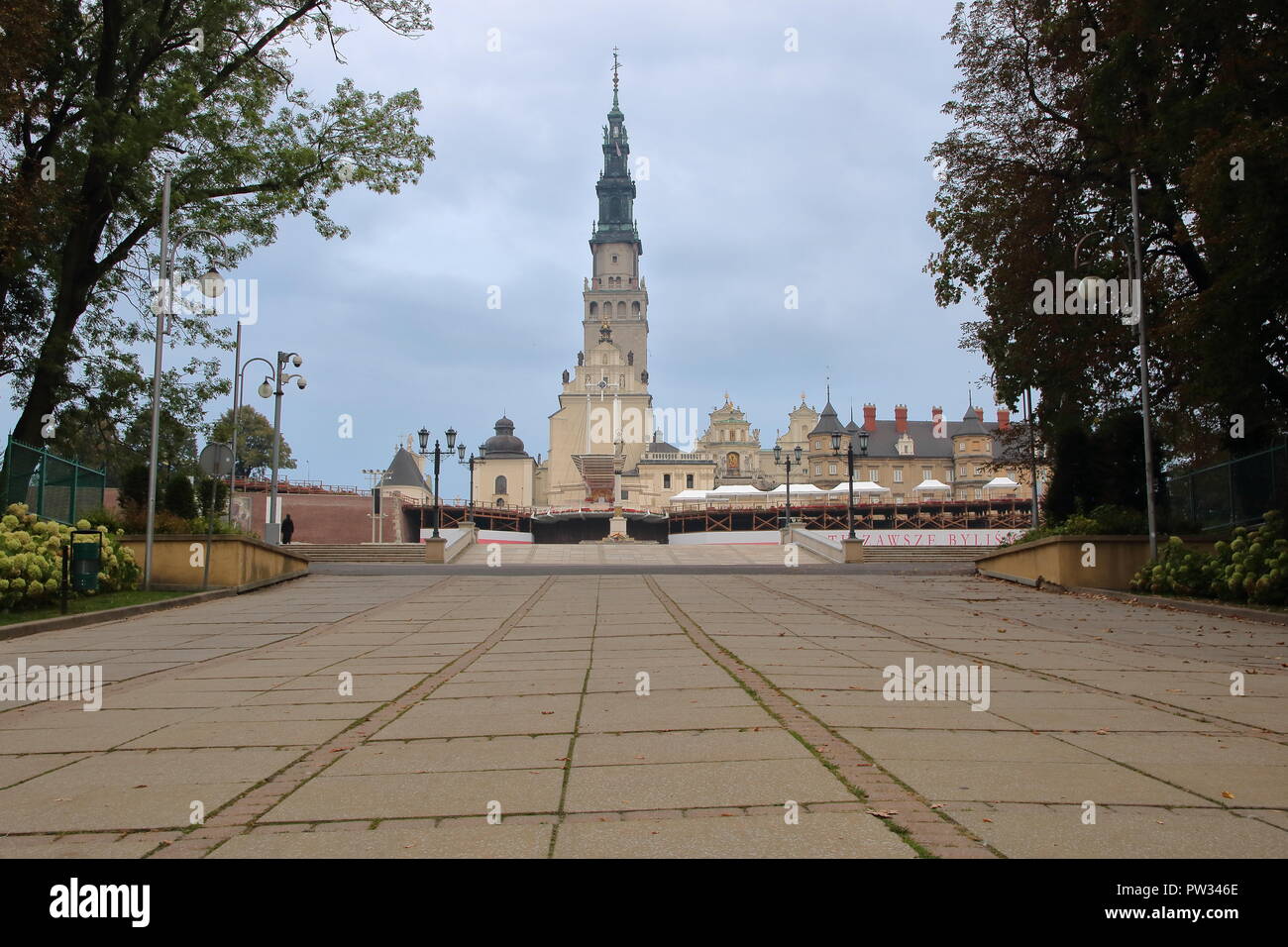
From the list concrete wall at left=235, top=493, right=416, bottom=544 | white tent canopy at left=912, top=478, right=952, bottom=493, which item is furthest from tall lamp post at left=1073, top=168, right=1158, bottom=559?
white tent canopy at left=912, top=478, right=952, bottom=493

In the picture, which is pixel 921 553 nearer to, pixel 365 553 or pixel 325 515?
pixel 365 553

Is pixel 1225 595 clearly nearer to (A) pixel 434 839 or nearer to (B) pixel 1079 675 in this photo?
(B) pixel 1079 675

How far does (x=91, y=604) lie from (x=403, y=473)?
85071 mm

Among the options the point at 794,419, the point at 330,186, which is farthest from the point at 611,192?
the point at 330,186

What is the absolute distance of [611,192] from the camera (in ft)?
481

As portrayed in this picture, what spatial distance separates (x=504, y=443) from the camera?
118 meters

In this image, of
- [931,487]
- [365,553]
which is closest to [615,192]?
[931,487]

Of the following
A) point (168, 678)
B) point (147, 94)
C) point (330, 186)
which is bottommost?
point (168, 678)

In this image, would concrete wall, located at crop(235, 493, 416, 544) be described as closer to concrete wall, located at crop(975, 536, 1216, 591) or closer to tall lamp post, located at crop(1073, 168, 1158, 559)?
concrete wall, located at crop(975, 536, 1216, 591)

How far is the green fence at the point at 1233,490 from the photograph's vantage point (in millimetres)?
18730

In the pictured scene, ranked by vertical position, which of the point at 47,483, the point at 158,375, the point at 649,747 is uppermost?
the point at 158,375
